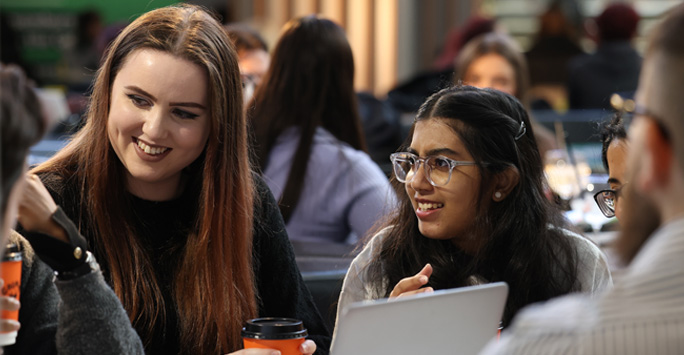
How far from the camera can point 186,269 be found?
6.19 ft

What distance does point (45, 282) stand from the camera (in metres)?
1.67

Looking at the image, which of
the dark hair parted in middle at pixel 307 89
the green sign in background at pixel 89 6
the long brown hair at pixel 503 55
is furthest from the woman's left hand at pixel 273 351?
the green sign in background at pixel 89 6

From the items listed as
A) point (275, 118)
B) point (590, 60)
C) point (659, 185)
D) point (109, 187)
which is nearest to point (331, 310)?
point (109, 187)

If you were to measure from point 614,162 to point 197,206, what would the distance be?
0.89 m

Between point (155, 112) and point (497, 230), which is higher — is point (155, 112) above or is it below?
above

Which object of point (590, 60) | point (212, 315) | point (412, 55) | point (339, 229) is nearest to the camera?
point (212, 315)

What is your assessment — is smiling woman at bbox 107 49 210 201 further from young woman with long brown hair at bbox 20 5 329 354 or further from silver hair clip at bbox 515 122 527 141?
silver hair clip at bbox 515 122 527 141

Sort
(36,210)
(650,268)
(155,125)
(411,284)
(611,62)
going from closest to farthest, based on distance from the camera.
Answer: (650,268) < (36,210) < (411,284) < (155,125) < (611,62)

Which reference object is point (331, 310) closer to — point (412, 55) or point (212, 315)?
point (212, 315)

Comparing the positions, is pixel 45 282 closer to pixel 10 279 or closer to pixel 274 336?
pixel 10 279

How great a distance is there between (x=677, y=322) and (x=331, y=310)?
1.35 m

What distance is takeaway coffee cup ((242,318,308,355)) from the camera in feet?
4.85

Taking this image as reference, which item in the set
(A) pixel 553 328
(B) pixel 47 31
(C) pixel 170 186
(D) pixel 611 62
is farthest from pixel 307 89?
(B) pixel 47 31

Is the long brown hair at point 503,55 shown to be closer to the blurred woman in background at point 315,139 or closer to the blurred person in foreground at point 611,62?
the blurred woman in background at point 315,139
